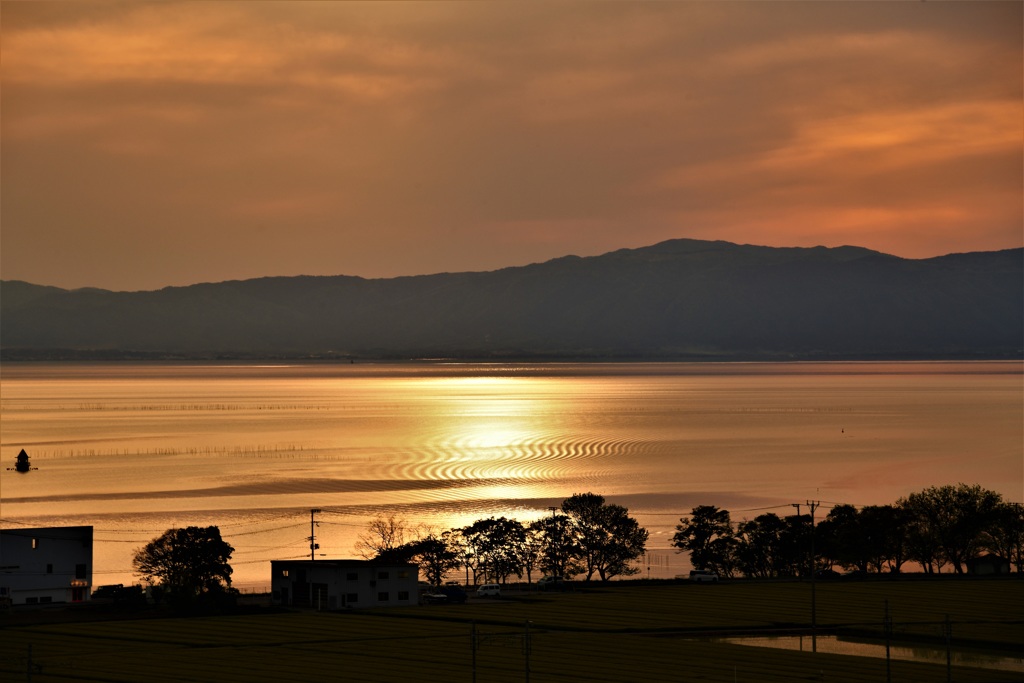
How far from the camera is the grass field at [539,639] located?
42375 millimetres

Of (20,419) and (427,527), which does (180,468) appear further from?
(20,419)

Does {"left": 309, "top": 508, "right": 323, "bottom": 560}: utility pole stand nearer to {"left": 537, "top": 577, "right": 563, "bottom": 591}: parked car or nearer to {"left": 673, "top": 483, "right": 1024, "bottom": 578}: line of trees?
{"left": 537, "top": 577, "right": 563, "bottom": 591}: parked car

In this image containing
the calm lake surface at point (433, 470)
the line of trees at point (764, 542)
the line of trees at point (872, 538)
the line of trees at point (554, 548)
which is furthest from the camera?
the calm lake surface at point (433, 470)

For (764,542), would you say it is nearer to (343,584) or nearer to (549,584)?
(549,584)

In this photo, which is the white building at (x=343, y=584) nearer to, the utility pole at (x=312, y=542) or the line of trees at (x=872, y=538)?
the utility pole at (x=312, y=542)

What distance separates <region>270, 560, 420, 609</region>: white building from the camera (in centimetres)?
5750

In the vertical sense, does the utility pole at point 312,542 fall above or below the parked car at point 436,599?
above

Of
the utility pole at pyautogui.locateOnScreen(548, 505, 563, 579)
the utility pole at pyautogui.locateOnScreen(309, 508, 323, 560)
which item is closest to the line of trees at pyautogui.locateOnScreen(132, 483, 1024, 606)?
the utility pole at pyautogui.locateOnScreen(548, 505, 563, 579)

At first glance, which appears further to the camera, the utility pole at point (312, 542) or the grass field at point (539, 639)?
the utility pole at point (312, 542)

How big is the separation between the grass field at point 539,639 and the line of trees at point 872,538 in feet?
28.1

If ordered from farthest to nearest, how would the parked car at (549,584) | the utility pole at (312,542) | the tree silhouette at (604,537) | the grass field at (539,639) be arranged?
1. the tree silhouette at (604,537)
2. the parked car at (549,584)
3. the utility pole at (312,542)
4. the grass field at (539,639)

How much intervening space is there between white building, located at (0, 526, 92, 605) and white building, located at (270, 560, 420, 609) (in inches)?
382

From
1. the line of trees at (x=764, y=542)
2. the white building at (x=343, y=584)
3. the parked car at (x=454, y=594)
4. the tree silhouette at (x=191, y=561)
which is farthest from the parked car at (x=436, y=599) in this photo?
the line of trees at (x=764, y=542)

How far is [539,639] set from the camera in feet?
161
